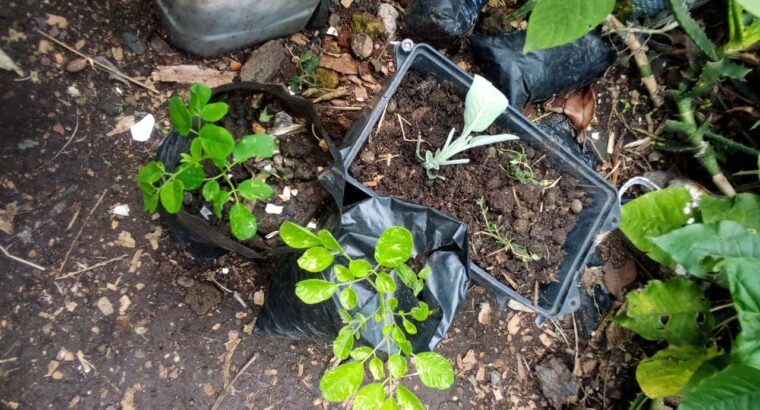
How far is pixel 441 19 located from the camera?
1.48 metres

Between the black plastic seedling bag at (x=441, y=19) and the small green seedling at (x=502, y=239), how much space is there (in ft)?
1.55

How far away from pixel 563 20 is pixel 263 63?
2.66 ft

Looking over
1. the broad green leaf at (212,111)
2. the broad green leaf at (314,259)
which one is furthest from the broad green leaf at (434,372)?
the broad green leaf at (212,111)

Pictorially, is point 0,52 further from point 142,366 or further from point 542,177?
point 542,177

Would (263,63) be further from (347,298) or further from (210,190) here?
(347,298)

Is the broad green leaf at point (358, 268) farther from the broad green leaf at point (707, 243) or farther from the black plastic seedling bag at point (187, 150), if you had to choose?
the broad green leaf at point (707, 243)

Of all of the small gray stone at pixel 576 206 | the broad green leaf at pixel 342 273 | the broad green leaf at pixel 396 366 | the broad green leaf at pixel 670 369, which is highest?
the broad green leaf at pixel 342 273

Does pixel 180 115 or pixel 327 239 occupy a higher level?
pixel 180 115

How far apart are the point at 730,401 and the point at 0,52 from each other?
181 cm

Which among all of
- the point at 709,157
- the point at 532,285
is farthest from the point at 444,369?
the point at 709,157

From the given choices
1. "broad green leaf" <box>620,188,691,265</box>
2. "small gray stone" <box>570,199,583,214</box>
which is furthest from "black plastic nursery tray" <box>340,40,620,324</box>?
"broad green leaf" <box>620,188,691,265</box>

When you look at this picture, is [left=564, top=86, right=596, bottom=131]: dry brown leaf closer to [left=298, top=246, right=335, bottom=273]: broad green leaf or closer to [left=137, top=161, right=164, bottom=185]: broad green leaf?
[left=298, top=246, right=335, bottom=273]: broad green leaf

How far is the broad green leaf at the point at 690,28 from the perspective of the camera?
134 centimetres

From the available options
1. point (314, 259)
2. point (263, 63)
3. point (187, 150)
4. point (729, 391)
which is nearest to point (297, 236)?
point (314, 259)
